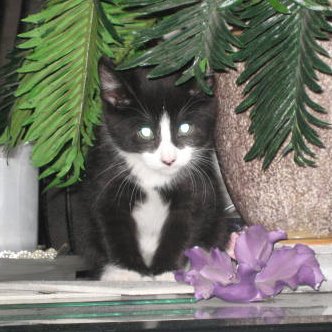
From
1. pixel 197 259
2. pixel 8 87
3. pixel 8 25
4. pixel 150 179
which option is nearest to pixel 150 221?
pixel 150 179

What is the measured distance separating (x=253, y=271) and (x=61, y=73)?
0.40 metres

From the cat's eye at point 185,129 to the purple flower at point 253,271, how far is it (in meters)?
0.46

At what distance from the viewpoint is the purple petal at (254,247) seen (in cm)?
76

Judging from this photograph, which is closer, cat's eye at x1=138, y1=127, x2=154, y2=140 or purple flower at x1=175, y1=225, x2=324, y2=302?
purple flower at x1=175, y1=225, x2=324, y2=302

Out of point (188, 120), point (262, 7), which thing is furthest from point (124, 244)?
point (262, 7)

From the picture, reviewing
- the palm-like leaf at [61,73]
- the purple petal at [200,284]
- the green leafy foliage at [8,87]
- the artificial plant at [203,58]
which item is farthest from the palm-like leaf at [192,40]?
the green leafy foliage at [8,87]

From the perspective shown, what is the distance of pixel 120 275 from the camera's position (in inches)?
47.6

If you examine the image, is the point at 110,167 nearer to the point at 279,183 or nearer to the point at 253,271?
the point at 279,183

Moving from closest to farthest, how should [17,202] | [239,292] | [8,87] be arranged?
[239,292], [8,87], [17,202]

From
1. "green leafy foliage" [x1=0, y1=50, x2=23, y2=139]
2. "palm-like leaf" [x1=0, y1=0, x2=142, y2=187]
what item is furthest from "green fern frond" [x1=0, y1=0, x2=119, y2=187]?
"green leafy foliage" [x1=0, y1=50, x2=23, y2=139]

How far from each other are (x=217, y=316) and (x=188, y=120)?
0.62m

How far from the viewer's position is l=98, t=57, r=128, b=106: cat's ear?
1.13 m

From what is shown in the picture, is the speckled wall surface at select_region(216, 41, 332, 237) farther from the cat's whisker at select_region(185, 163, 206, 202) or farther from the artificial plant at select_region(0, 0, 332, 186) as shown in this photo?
the cat's whisker at select_region(185, 163, 206, 202)

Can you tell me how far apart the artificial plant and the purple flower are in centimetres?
14
